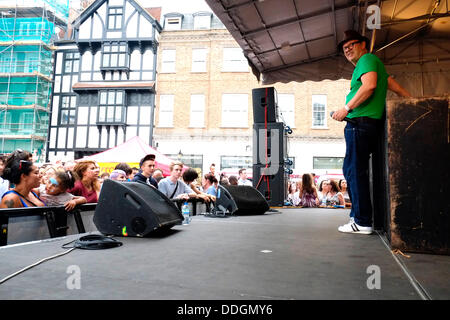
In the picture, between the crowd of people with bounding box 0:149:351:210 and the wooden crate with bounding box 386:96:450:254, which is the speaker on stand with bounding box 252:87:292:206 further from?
the wooden crate with bounding box 386:96:450:254

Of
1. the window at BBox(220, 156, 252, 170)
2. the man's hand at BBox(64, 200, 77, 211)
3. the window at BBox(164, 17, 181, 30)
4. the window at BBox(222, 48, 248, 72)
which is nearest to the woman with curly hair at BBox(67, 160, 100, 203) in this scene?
the man's hand at BBox(64, 200, 77, 211)

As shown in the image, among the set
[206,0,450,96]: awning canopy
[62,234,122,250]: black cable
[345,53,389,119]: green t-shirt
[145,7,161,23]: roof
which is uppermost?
[145,7,161,23]: roof

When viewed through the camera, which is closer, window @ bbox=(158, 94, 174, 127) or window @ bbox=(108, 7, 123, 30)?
window @ bbox=(158, 94, 174, 127)

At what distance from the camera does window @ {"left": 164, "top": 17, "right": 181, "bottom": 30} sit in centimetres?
2109

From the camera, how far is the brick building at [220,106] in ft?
60.5

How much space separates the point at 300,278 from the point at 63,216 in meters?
2.35

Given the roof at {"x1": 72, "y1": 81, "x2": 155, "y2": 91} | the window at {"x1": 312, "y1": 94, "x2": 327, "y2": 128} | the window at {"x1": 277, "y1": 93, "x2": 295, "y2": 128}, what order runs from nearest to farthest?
the window at {"x1": 312, "y1": 94, "x2": 327, "y2": 128} → the window at {"x1": 277, "y1": 93, "x2": 295, "y2": 128} → the roof at {"x1": 72, "y1": 81, "x2": 155, "y2": 91}

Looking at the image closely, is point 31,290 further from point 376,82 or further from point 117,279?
point 376,82

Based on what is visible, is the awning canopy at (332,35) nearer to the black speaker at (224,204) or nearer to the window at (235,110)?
the black speaker at (224,204)

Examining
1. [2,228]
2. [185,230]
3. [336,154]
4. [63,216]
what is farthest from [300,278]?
[336,154]

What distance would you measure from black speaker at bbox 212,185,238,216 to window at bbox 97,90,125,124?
16598 millimetres

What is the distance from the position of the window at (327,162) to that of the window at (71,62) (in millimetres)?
17280

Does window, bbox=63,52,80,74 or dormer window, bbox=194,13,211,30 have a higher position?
dormer window, bbox=194,13,211,30

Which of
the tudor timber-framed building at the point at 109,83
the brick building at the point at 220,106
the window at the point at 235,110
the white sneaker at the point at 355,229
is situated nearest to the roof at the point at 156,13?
the tudor timber-framed building at the point at 109,83
